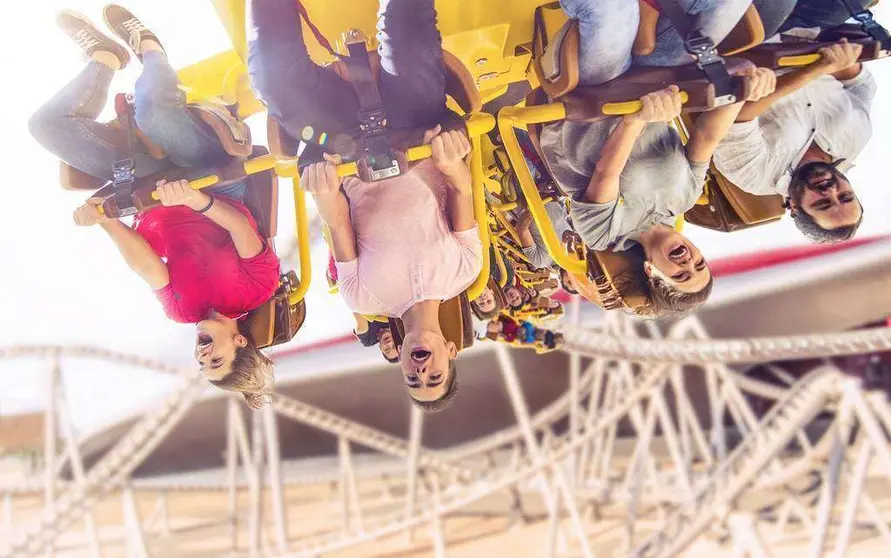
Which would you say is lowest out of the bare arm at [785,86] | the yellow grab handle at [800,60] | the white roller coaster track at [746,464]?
the white roller coaster track at [746,464]

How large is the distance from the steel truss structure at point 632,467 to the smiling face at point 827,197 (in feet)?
4.69

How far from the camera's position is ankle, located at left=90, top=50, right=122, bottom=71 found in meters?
1.47

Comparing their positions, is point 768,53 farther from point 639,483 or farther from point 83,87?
point 639,483

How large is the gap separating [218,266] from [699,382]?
637 centimetres

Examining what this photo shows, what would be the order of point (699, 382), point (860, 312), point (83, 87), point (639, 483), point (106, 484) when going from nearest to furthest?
1. point (83, 87)
2. point (106, 484)
3. point (639, 483)
4. point (860, 312)
5. point (699, 382)

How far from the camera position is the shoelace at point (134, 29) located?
1441 mm

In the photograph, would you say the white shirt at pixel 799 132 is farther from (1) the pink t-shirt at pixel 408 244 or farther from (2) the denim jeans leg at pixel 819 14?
(1) the pink t-shirt at pixel 408 244

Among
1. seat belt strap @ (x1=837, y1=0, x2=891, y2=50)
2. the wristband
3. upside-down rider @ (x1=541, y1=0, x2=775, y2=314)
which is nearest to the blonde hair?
the wristband

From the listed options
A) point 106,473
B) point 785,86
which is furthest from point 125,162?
point 106,473

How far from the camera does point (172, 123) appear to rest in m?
1.36

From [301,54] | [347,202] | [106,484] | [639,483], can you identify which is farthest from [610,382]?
[301,54]

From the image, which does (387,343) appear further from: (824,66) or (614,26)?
(824,66)

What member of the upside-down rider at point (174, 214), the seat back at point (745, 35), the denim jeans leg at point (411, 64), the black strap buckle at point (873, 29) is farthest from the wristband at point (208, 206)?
the black strap buckle at point (873, 29)

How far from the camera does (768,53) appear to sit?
1.23 metres
